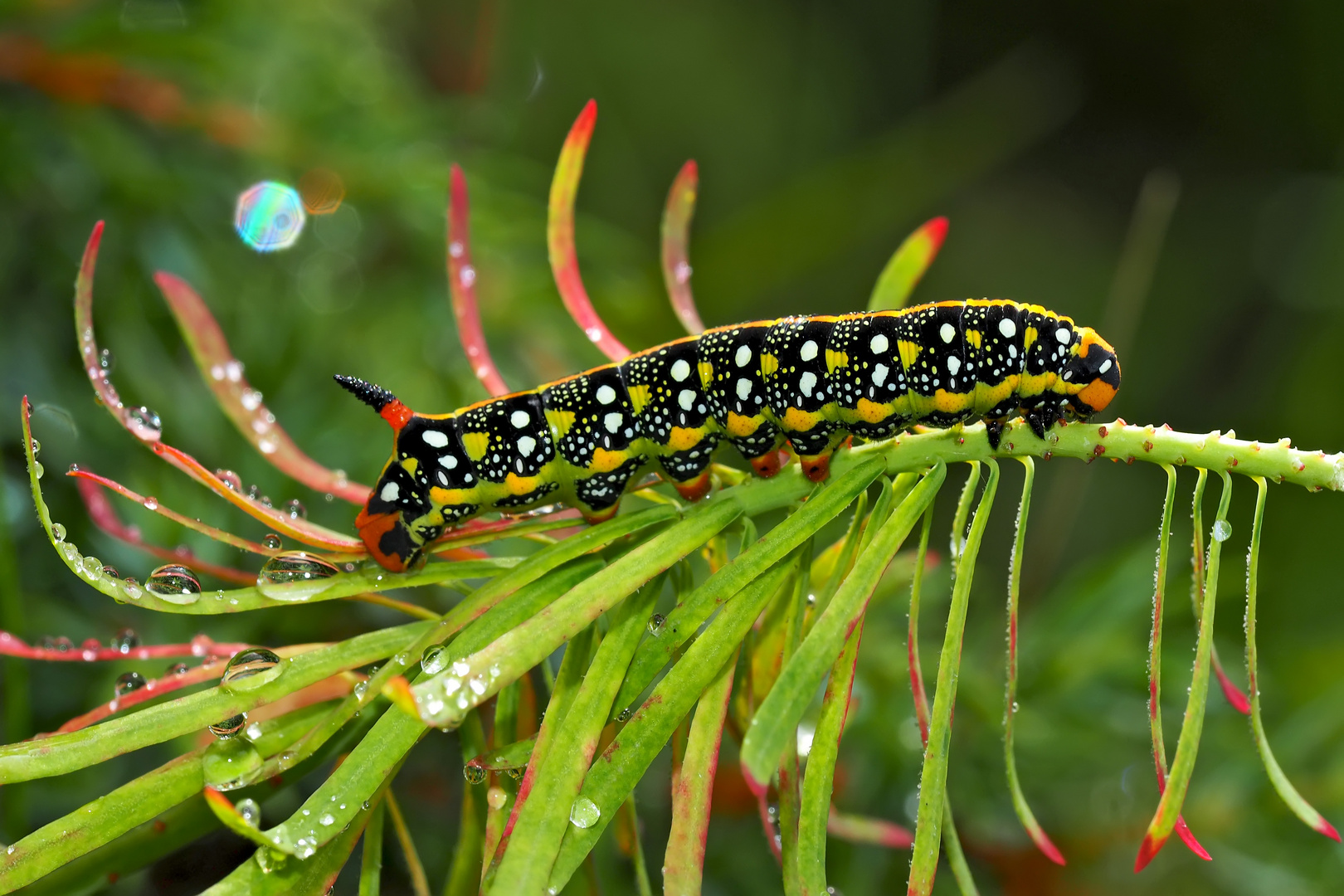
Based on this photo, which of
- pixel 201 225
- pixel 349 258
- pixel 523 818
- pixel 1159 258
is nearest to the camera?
pixel 523 818

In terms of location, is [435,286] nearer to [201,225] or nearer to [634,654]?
[201,225]

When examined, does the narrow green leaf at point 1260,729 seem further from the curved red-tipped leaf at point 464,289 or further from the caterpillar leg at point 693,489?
the curved red-tipped leaf at point 464,289

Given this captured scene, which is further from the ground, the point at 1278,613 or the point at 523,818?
the point at 523,818

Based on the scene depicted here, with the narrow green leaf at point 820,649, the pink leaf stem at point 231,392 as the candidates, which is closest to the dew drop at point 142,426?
the pink leaf stem at point 231,392

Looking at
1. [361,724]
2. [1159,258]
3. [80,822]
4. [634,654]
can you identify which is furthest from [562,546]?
[1159,258]

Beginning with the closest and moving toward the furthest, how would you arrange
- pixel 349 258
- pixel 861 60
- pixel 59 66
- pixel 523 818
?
pixel 523 818, pixel 59 66, pixel 349 258, pixel 861 60

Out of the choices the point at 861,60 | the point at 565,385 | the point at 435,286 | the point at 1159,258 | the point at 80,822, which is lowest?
the point at 80,822

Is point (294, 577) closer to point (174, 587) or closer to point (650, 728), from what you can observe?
point (174, 587)

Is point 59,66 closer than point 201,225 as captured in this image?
Yes
